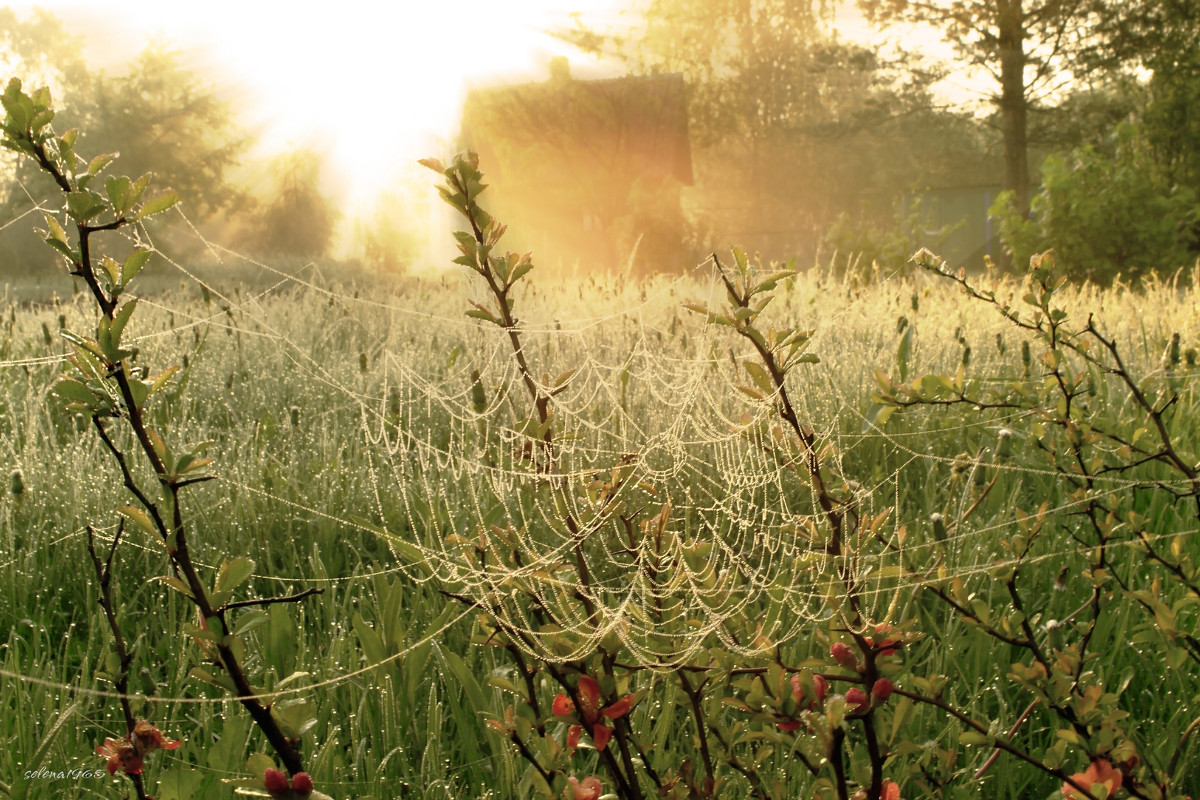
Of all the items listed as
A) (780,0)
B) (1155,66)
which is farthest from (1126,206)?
(780,0)

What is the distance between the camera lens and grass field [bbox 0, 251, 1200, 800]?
5.63 ft

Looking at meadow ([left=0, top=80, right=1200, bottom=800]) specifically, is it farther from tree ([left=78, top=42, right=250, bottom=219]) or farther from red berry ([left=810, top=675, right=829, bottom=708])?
tree ([left=78, top=42, right=250, bottom=219])

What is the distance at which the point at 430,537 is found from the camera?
214cm

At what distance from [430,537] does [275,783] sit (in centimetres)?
130

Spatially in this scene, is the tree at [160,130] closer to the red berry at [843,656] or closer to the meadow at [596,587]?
the meadow at [596,587]

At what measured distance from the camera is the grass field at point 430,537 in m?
1.72

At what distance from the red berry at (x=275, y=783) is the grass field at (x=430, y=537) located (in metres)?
0.15

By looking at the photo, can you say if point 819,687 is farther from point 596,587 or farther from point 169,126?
point 169,126

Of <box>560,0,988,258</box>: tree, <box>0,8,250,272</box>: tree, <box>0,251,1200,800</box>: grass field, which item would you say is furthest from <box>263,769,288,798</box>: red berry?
<box>560,0,988,258</box>: tree

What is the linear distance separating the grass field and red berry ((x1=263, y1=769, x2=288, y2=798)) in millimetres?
147

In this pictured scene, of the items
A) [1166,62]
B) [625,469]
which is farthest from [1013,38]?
[625,469]

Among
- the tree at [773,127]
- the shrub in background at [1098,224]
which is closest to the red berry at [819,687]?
the shrub in background at [1098,224]

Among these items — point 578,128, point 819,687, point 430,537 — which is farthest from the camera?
point 578,128

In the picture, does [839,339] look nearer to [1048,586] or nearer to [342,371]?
[1048,586]
